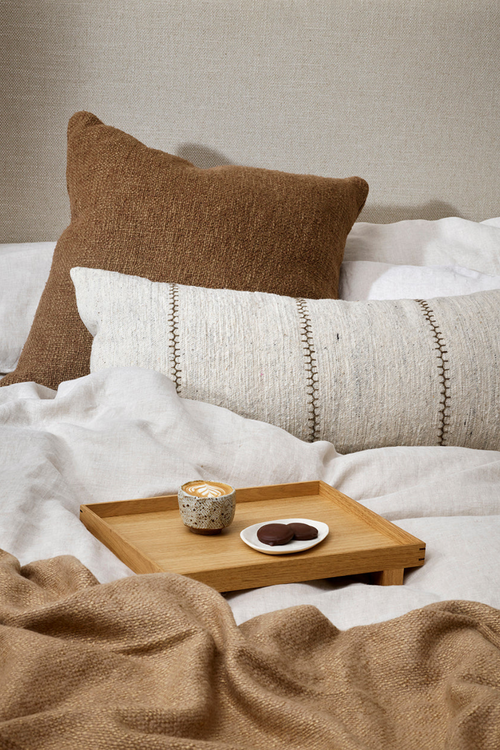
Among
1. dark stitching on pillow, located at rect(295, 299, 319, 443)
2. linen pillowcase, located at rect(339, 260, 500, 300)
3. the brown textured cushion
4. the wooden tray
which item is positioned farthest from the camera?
linen pillowcase, located at rect(339, 260, 500, 300)

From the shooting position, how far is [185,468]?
3.03ft

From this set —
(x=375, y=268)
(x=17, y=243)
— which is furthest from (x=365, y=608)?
(x=17, y=243)

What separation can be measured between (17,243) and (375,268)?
940 mm

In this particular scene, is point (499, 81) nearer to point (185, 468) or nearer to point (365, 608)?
point (185, 468)

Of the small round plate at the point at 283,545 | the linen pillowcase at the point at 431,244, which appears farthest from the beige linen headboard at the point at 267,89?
the small round plate at the point at 283,545

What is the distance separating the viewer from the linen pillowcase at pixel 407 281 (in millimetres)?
1435

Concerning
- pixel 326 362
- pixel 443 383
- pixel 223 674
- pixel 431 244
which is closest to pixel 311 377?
pixel 326 362

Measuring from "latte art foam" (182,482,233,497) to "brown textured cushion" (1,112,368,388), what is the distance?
0.58 m

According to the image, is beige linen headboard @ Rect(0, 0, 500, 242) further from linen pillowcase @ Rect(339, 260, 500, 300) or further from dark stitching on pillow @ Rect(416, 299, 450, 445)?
dark stitching on pillow @ Rect(416, 299, 450, 445)

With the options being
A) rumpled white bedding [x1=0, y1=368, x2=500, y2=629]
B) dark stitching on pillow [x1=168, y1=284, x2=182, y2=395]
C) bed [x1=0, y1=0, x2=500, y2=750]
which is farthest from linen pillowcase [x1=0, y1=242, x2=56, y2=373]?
dark stitching on pillow [x1=168, y1=284, x2=182, y2=395]

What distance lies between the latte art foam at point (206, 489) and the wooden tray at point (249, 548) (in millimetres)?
49

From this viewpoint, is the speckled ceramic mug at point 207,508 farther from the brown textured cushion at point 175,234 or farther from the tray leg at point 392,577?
the brown textured cushion at point 175,234

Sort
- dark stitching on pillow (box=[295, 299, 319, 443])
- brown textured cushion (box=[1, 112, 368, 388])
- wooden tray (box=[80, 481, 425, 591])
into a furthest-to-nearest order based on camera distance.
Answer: brown textured cushion (box=[1, 112, 368, 388]) < dark stitching on pillow (box=[295, 299, 319, 443]) < wooden tray (box=[80, 481, 425, 591])

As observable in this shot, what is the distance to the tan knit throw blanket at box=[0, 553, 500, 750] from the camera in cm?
41
